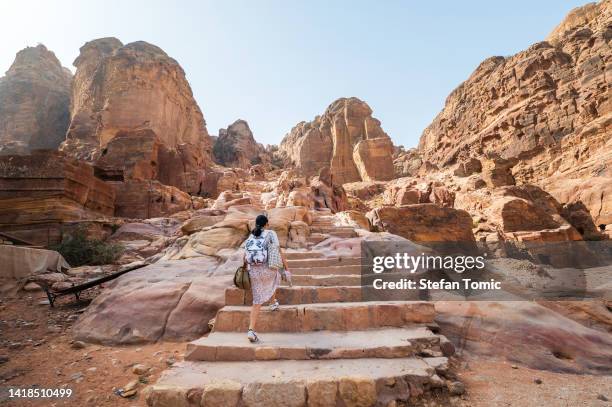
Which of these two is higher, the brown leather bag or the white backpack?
the white backpack

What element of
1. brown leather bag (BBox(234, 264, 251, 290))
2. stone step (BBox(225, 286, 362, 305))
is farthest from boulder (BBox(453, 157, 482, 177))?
brown leather bag (BBox(234, 264, 251, 290))

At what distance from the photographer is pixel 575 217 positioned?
19.8 meters

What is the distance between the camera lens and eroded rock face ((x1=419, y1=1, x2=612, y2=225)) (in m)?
24.4

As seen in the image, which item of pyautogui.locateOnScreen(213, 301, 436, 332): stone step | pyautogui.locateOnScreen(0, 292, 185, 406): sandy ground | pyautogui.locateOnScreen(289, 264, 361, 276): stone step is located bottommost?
pyautogui.locateOnScreen(0, 292, 185, 406): sandy ground

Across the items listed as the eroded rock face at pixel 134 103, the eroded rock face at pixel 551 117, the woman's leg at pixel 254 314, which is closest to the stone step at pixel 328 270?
the woman's leg at pixel 254 314

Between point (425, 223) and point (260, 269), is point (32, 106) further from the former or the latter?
point (260, 269)

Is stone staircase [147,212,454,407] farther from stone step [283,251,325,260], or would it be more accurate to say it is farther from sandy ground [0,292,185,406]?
stone step [283,251,325,260]

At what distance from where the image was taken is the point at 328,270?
5.76 meters

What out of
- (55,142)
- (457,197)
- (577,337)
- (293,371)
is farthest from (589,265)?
(55,142)

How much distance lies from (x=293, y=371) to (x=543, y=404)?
2346 mm

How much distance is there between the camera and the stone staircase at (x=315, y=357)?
2559mm

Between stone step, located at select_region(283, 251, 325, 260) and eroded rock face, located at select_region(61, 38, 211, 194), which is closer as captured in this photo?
stone step, located at select_region(283, 251, 325, 260)

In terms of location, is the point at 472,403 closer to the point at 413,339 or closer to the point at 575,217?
the point at 413,339

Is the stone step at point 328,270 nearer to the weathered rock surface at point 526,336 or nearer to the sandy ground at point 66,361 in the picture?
the weathered rock surface at point 526,336
